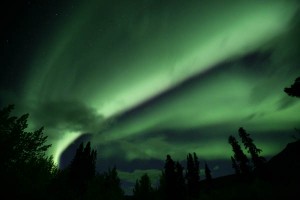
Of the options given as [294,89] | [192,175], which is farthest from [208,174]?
[294,89]

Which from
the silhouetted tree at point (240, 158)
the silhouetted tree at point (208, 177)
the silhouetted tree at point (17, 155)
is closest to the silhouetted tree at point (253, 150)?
the silhouetted tree at point (240, 158)

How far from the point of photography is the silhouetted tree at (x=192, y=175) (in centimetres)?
6741

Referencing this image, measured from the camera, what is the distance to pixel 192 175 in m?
72.3

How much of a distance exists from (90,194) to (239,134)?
165 feet

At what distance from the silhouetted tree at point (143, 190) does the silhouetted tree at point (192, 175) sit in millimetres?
33759

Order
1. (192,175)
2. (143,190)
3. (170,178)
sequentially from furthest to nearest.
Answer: (192,175) < (170,178) < (143,190)

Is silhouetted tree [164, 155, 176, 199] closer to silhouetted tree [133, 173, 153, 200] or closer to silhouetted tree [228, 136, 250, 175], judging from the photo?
silhouetted tree [133, 173, 153, 200]

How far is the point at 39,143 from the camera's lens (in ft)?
54.5

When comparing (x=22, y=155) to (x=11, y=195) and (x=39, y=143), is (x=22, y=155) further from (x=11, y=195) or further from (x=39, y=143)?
(x=11, y=195)

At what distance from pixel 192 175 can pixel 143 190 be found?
136 feet

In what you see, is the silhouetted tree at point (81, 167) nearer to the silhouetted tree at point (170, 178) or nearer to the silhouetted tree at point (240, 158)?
the silhouetted tree at point (170, 178)

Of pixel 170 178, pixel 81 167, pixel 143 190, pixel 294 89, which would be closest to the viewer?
pixel 294 89

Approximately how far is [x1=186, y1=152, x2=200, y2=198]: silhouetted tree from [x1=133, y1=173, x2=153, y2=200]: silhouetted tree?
111 ft

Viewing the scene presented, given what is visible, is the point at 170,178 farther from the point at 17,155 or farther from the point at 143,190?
the point at 17,155
